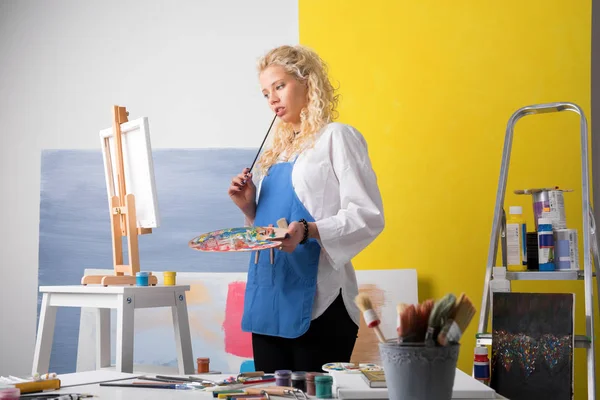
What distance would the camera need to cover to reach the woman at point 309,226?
5.36 feet

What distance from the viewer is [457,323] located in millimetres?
875

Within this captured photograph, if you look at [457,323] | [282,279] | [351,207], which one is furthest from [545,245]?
[457,323]

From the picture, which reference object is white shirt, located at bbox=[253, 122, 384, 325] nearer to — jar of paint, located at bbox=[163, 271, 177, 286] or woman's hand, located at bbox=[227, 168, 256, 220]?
woman's hand, located at bbox=[227, 168, 256, 220]

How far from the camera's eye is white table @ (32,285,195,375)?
201 centimetres

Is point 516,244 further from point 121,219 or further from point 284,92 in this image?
point 121,219

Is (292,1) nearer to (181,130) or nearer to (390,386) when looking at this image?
(181,130)

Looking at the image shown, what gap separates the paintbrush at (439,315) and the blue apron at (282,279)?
0.78 metres

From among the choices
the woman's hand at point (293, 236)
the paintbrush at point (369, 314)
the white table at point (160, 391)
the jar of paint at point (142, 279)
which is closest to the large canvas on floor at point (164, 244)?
the jar of paint at point (142, 279)

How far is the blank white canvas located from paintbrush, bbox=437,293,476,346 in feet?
5.35

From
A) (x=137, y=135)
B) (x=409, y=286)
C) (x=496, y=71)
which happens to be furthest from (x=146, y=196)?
(x=496, y=71)

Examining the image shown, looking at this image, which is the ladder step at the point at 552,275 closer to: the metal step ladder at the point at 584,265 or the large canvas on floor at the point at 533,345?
the metal step ladder at the point at 584,265

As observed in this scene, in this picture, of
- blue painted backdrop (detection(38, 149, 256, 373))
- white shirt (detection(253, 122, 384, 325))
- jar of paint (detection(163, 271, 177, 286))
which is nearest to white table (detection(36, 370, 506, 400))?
white shirt (detection(253, 122, 384, 325))

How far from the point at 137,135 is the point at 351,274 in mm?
1046

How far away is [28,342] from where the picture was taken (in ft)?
10.9
